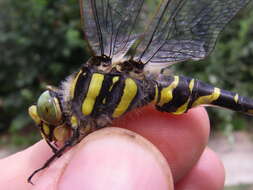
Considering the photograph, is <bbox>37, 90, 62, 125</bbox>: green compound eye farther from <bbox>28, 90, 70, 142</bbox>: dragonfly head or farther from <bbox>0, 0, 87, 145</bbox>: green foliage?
<bbox>0, 0, 87, 145</bbox>: green foliage

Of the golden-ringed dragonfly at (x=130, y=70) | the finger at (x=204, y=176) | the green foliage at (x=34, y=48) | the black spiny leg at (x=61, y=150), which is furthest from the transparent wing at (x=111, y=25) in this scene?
the green foliage at (x=34, y=48)

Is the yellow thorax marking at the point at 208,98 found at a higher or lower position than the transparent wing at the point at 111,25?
lower

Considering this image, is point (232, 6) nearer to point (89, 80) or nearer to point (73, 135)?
point (89, 80)

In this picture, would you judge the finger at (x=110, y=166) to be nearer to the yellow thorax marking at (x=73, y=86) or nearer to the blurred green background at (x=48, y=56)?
the yellow thorax marking at (x=73, y=86)

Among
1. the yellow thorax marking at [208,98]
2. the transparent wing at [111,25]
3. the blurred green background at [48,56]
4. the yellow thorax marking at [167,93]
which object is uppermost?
the transparent wing at [111,25]

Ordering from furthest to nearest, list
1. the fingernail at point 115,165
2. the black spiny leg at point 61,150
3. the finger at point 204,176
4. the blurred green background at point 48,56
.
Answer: the blurred green background at point 48,56 → the finger at point 204,176 → the black spiny leg at point 61,150 → the fingernail at point 115,165

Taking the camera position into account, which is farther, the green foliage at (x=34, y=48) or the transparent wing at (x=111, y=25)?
the green foliage at (x=34, y=48)

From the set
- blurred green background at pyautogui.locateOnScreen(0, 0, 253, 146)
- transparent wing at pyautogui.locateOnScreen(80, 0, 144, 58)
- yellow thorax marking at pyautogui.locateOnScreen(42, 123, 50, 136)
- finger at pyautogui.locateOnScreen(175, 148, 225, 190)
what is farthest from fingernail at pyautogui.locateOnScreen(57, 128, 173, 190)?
blurred green background at pyautogui.locateOnScreen(0, 0, 253, 146)
